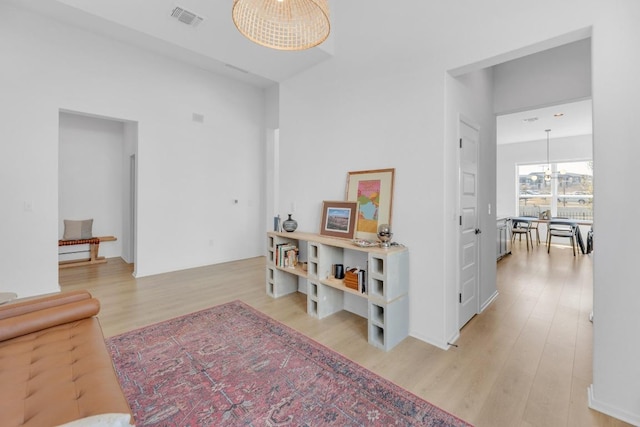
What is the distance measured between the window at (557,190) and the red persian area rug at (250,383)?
8617mm

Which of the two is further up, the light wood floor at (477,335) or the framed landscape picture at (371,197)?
the framed landscape picture at (371,197)

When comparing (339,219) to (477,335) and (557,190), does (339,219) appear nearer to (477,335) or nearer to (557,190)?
(477,335)

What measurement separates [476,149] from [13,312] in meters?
4.10

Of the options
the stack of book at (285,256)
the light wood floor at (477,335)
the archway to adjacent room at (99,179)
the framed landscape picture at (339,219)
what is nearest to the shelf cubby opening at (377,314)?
the light wood floor at (477,335)

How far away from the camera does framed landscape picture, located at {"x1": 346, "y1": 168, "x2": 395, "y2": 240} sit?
2908mm

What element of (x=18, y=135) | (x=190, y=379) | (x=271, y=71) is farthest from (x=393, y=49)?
(x=18, y=135)

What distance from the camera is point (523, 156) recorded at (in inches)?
351

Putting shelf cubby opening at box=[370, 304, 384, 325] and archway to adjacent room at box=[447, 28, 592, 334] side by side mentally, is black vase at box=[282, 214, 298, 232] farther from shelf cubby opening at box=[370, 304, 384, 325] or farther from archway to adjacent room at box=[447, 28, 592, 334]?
archway to adjacent room at box=[447, 28, 592, 334]

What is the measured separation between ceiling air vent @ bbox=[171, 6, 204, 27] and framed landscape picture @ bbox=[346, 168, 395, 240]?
2.23 metres

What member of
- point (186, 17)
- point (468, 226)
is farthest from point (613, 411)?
point (186, 17)

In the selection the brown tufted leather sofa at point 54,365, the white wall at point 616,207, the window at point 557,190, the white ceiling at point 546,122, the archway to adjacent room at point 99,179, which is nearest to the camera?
the brown tufted leather sofa at point 54,365

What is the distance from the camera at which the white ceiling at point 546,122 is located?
556cm

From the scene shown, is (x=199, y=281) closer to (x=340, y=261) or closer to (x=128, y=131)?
(x=340, y=261)

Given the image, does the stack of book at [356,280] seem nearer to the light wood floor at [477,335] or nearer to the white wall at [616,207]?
the light wood floor at [477,335]
